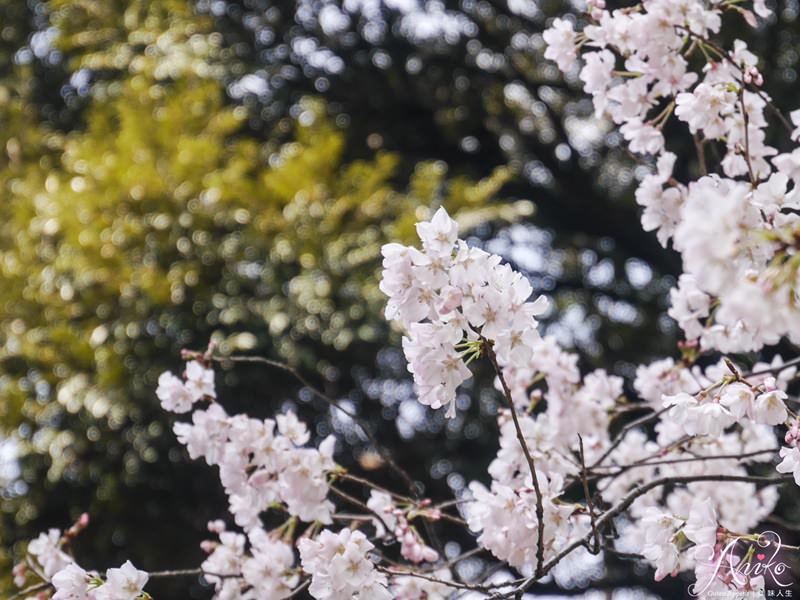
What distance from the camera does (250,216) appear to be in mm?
3166

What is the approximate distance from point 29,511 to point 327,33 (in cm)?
246

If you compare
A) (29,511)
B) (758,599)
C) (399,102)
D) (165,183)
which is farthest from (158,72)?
(758,599)

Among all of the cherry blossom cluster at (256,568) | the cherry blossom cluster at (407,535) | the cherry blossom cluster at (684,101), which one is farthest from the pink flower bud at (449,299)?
the cherry blossom cluster at (256,568)

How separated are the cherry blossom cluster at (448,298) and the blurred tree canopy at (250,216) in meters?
1.80

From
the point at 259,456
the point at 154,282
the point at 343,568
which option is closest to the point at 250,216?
the point at 154,282

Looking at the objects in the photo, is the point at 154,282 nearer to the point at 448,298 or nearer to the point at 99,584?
the point at 99,584

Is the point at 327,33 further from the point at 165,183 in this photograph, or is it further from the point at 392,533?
the point at 392,533

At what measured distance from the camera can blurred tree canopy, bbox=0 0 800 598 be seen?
3.00m

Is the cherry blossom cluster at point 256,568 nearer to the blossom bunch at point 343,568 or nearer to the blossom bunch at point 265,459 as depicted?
the blossom bunch at point 265,459

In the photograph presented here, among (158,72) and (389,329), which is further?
(158,72)

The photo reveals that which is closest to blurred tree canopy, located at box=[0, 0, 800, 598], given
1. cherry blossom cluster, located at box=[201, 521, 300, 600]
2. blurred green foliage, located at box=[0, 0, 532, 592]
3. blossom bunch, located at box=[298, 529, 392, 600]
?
blurred green foliage, located at box=[0, 0, 532, 592]

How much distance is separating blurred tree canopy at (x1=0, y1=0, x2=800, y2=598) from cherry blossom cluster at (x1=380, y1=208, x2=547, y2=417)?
180 cm

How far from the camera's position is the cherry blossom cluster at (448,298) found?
0.97 metres

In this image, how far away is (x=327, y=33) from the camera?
3.92 m
